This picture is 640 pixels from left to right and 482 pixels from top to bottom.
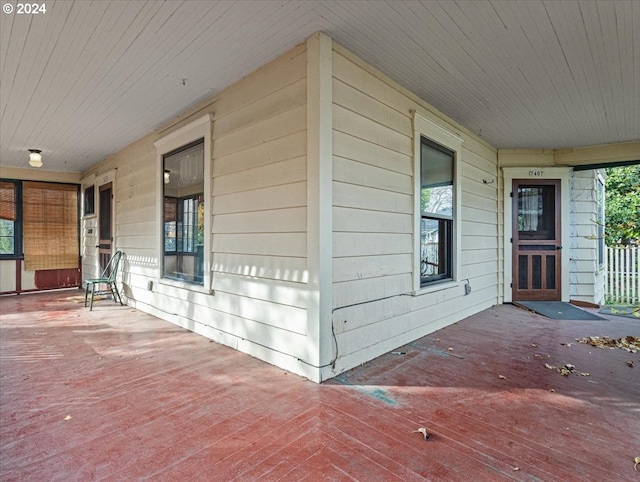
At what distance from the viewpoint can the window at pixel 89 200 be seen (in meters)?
7.01

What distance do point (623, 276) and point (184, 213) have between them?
7.62 metres

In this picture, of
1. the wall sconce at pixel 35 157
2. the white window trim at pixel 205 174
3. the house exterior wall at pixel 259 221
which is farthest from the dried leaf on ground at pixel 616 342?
the wall sconce at pixel 35 157

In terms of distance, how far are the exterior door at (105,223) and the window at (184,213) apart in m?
2.40

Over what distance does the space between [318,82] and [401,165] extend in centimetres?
130

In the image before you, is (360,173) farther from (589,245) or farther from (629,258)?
(629,258)

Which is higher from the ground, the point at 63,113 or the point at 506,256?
the point at 63,113

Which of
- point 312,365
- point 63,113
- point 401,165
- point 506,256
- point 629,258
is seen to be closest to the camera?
point 312,365

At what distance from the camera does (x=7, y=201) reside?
680cm

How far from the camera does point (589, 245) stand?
5.78 meters

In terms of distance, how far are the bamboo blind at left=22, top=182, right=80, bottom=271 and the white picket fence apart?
10.9 metres

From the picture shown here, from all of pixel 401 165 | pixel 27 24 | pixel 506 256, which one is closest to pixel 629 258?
pixel 506 256

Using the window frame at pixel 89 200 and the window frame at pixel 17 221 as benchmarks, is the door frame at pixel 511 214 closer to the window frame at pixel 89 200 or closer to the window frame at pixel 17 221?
the window frame at pixel 89 200

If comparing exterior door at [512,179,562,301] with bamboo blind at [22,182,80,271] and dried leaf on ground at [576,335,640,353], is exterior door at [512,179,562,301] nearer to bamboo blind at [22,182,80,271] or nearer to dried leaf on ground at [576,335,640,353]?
dried leaf on ground at [576,335,640,353]

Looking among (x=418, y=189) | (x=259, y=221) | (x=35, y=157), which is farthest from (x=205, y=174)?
(x=35, y=157)
